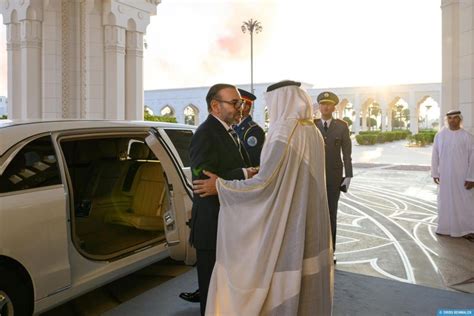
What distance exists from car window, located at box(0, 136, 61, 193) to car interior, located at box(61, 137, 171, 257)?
50.4 inches

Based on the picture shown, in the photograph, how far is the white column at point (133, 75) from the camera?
1063 cm

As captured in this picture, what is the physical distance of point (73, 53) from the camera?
33.8ft

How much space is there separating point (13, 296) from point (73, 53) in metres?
8.70

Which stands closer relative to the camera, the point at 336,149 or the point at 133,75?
the point at 336,149

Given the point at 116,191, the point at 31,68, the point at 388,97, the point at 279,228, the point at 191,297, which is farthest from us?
the point at 388,97

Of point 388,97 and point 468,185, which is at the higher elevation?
point 388,97

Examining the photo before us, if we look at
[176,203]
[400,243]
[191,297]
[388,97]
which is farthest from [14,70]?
[388,97]

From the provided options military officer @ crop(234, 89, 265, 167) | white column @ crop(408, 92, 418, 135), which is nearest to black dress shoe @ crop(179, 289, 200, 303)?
military officer @ crop(234, 89, 265, 167)

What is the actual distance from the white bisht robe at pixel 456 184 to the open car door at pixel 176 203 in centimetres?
384

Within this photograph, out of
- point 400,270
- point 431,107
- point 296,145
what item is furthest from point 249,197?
point 431,107

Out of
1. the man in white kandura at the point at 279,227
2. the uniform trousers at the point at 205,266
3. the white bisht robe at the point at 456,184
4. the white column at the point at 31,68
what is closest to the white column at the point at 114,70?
the white column at the point at 31,68

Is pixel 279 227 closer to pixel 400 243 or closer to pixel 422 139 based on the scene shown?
pixel 400 243

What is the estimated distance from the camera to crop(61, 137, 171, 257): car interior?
4449 millimetres

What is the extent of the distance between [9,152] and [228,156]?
56.4 inches
